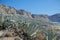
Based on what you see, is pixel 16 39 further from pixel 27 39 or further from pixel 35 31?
pixel 35 31

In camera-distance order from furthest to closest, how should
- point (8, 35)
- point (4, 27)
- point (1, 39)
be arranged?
1. point (4, 27)
2. point (8, 35)
3. point (1, 39)

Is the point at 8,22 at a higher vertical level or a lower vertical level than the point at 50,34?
higher

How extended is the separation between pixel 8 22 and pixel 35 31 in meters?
2.10

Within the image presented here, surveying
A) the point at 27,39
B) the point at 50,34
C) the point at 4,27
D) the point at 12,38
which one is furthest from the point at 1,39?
the point at 50,34

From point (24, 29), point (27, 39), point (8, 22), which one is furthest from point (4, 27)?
point (27, 39)

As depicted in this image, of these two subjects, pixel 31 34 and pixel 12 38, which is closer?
pixel 12 38

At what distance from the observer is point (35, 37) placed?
9109 mm

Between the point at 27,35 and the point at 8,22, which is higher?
the point at 8,22

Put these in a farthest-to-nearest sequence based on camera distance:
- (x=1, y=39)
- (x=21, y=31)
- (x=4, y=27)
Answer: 1. (x=4, y=27)
2. (x=21, y=31)
3. (x=1, y=39)

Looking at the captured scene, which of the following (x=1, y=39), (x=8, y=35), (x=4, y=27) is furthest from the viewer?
(x=4, y=27)

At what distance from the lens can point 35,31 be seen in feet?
31.8

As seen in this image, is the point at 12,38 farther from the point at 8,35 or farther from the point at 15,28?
the point at 15,28

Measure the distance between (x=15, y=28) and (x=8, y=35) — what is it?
49.7 inches

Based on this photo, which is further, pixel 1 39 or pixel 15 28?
pixel 15 28
